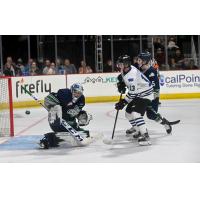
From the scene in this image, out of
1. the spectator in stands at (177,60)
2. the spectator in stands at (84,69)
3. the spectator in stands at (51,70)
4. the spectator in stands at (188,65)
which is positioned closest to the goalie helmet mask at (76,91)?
the spectator in stands at (51,70)

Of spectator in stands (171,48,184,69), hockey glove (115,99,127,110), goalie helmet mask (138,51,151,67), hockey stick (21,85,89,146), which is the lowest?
hockey stick (21,85,89,146)

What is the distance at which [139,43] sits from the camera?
337 inches

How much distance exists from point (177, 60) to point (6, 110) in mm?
3888

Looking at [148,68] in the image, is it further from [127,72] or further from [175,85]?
[175,85]

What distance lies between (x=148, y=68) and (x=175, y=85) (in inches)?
168

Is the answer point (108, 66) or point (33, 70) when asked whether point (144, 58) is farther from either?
point (108, 66)

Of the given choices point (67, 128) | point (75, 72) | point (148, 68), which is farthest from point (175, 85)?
point (67, 128)

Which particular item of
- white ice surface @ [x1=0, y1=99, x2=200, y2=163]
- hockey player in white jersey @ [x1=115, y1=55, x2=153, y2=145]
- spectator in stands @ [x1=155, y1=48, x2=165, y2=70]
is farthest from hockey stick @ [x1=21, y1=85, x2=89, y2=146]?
spectator in stands @ [x1=155, y1=48, x2=165, y2=70]

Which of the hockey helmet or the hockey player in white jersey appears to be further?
the hockey helmet

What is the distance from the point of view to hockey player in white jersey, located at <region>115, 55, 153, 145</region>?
473 centimetres

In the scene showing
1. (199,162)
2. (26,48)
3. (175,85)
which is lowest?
(199,162)

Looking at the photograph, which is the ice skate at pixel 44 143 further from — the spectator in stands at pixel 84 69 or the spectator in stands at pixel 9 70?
the spectator in stands at pixel 84 69

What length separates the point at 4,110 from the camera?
6301 millimetres

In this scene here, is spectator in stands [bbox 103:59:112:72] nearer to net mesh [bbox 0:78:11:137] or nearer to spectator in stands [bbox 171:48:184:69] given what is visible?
spectator in stands [bbox 171:48:184:69]
